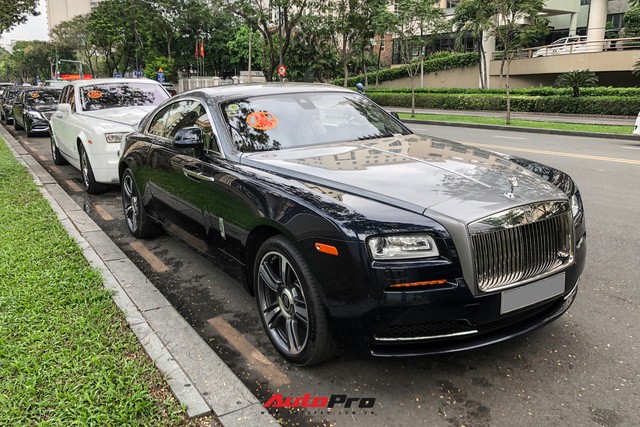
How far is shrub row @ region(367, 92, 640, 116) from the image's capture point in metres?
24.4

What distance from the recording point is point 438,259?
2742 millimetres

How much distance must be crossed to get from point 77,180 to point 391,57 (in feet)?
169

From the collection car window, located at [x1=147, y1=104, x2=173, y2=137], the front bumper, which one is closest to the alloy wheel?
the front bumper

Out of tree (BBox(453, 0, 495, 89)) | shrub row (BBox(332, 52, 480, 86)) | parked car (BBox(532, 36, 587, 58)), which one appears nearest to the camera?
tree (BBox(453, 0, 495, 89))

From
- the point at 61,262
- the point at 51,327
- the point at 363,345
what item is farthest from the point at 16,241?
the point at 363,345

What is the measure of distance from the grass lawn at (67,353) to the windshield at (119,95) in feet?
14.7

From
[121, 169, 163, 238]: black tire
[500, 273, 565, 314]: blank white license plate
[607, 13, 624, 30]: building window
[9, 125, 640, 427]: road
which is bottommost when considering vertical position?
[9, 125, 640, 427]: road

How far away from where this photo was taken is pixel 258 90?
4.63m

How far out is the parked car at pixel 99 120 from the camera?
7895mm

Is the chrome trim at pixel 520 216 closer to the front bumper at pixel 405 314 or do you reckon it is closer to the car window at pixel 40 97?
the front bumper at pixel 405 314

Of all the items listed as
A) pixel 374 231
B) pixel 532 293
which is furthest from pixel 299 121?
pixel 532 293

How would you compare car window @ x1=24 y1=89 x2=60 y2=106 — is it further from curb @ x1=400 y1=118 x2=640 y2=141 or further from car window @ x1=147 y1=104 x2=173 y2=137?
car window @ x1=147 y1=104 x2=173 y2=137

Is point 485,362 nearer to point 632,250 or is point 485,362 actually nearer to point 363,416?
point 363,416

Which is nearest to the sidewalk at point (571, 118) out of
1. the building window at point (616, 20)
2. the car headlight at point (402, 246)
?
the car headlight at point (402, 246)
